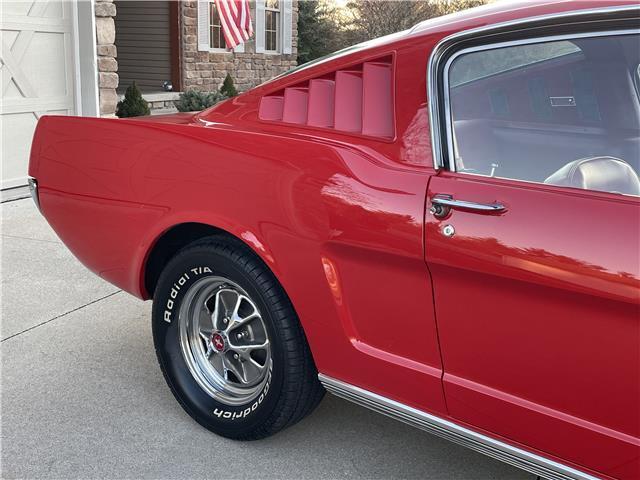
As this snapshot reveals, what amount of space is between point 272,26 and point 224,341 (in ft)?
44.8

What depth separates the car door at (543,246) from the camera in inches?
69.5

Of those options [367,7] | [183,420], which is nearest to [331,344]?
[183,420]

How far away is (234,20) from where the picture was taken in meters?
12.8

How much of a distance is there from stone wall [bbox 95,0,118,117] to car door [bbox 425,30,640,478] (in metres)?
6.52

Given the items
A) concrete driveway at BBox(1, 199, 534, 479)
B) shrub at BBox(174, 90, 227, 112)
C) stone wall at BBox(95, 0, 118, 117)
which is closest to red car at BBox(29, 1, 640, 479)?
concrete driveway at BBox(1, 199, 534, 479)

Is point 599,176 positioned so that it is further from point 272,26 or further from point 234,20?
point 272,26

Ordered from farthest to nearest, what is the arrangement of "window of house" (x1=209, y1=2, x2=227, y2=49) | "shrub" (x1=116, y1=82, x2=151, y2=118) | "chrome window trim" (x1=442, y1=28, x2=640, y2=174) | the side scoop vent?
"window of house" (x1=209, y1=2, x2=227, y2=49) → "shrub" (x1=116, y1=82, x2=151, y2=118) → the side scoop vent → "chrome window trim" (x1=442, y1=28, x2=640, y2=174)

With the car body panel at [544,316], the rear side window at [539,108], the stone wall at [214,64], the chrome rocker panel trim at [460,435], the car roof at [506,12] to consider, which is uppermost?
the stone wall at [214,64]

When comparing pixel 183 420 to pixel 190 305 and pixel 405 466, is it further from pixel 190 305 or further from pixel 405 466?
pixel 405 466

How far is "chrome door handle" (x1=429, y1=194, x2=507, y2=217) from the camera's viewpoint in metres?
1.94

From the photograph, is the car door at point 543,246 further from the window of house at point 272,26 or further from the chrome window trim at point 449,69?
the window of house at point 272,26

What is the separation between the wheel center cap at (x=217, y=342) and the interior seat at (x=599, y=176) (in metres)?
1.46

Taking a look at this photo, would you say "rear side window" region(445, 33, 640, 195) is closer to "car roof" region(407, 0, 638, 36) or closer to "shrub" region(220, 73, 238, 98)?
"car roof" region(407, 0, 638, 36)

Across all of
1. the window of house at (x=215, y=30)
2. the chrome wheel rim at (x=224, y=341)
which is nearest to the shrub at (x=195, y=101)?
the window of house at (x=215, y=30)
